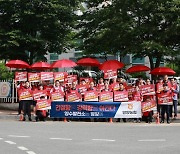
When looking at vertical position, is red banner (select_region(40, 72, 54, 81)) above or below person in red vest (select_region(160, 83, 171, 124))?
above

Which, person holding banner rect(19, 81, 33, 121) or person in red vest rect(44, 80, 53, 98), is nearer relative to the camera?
person holding banner rect(19, 81, 33, 121)

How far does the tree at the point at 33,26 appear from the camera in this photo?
2762 centimetres

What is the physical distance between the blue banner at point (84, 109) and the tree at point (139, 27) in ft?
16.2

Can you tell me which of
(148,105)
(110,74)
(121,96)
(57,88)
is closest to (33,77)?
(57,88)

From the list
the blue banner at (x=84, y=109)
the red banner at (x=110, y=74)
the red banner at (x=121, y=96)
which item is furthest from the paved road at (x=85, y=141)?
the red banner at (x=110, y=74)

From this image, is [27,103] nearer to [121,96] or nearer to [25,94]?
[25,94]

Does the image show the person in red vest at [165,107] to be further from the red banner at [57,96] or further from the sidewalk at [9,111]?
the red banner at [57,96]

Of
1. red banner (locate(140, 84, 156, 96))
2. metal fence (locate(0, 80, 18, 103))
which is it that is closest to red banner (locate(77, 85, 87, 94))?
red banner (locate(140, 84, 156, 96))

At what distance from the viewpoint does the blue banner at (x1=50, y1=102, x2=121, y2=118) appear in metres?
20.3

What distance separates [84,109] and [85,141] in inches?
300

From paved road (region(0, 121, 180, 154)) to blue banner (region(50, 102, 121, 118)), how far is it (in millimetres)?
3704

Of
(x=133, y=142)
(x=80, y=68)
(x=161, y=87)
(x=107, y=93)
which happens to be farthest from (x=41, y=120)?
(x=80, y=68)

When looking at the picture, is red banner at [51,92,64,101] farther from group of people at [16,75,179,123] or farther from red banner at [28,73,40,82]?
red banner at [28,73,40,82]

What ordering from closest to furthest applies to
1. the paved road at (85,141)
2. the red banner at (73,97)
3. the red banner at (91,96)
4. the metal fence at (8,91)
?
the paved road at (85,141) → the red banner at (91,96) → the red banner at (73,97) → the metal fence at (8,91)
